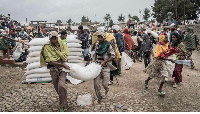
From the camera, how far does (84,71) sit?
3.55 meters

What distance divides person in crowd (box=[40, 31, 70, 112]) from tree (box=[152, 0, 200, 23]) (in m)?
34.8

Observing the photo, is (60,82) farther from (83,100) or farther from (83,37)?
(83,37)

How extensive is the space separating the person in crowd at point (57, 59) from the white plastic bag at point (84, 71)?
15cm

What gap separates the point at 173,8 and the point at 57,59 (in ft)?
119

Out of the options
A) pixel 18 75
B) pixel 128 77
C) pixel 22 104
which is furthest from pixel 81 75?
pixel 18 75

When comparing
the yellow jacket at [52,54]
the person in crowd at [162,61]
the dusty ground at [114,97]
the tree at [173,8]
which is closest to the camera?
the yellow jacket at [52,54]

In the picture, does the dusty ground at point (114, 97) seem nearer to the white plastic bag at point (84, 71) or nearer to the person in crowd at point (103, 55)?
the person in crowd at point (103, 55)

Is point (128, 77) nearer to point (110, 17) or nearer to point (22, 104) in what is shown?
point (22, 104)

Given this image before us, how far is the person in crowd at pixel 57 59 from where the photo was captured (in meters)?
3.37

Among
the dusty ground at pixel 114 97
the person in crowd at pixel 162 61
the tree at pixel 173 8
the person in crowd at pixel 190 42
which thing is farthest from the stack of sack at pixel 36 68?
the tree at pixel 173 8

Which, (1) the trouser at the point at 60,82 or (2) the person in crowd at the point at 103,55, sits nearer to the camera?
(1) the trouser at the point at 60,82

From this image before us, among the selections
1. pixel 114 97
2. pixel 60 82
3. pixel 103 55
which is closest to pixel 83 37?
pixel 103 55

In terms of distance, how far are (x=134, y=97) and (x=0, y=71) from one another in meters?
5.32

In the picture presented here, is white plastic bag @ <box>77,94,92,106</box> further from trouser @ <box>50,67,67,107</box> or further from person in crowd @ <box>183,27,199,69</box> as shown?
person in crowd @ <box>183,27,199,69</box>
